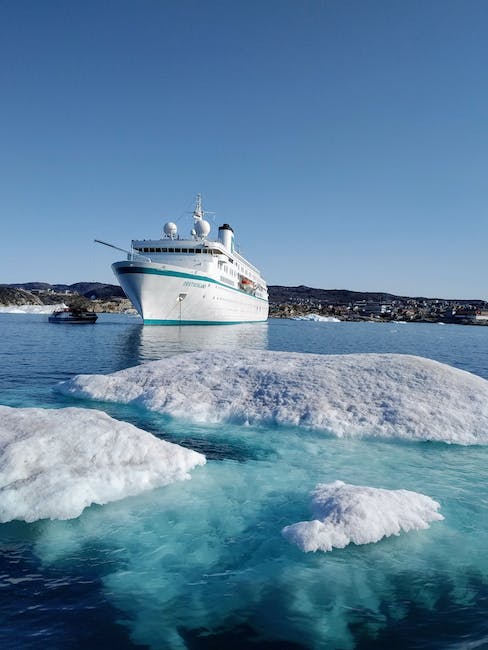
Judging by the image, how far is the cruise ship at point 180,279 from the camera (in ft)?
197

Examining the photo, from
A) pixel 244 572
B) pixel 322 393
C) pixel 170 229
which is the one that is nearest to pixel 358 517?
pixel 244 572

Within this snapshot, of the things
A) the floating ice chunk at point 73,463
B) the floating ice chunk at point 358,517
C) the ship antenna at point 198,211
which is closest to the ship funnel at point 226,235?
the ship antenna at point 198,211

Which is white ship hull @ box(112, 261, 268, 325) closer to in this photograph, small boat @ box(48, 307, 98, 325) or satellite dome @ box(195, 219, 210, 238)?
satellite dome @ box(195, 219, 210, 238)

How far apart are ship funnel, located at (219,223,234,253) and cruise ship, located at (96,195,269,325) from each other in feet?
30.5

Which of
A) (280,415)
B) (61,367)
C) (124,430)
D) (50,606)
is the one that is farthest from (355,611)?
(61,367)

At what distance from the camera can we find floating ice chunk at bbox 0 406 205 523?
7.13 m

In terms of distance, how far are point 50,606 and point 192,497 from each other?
10.9ft

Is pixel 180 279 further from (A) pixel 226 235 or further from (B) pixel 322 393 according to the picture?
(B) pixel 322 393

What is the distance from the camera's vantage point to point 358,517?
6.75 metres

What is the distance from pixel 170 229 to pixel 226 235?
66.2 feet

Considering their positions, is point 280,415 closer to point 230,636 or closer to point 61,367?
point 230,636

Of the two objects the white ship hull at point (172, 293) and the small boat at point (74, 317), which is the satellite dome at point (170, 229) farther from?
the small boat at point (74, 317)

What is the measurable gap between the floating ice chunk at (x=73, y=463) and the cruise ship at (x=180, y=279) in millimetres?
51237

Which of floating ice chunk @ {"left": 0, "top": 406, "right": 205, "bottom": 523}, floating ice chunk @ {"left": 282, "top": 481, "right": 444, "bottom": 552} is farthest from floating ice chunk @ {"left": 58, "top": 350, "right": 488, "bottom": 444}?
floating ice chunk @ {"left": 282, "top": 481, "right": 444, "bottom": 552}
